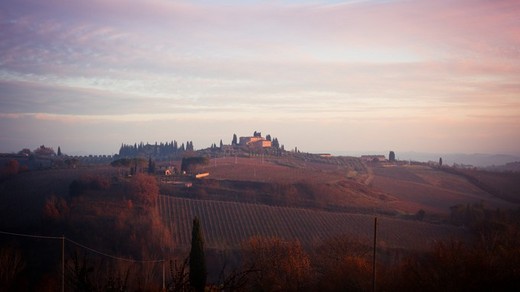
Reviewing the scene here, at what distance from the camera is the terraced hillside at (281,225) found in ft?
110

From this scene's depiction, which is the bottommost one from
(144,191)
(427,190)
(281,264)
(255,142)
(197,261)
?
(281,264)

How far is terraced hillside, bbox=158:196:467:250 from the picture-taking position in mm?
33656

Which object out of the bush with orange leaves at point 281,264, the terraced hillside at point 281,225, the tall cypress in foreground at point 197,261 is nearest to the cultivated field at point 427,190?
the terraced hillside at point 281,225

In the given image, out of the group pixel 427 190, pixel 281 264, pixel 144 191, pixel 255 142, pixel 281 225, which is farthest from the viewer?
pixel 255 142

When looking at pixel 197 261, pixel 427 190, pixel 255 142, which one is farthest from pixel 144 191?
pixel 255 142

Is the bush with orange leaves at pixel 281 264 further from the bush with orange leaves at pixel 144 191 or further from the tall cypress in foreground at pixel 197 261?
the bush with orange leaves at pixel 144 191

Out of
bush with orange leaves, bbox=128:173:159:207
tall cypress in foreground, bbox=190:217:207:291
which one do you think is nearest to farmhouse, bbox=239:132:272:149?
bush with orange leaves, bbox=128:173:159:207

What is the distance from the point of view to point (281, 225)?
37688mm

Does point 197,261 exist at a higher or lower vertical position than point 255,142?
lower

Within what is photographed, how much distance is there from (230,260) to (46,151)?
75966mm

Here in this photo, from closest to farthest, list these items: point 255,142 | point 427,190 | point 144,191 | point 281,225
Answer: point 281,225
point 144,191
point 427,190
point 255,142

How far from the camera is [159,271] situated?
27.4 meters

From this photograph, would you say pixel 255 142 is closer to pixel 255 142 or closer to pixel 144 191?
pixel 255 142

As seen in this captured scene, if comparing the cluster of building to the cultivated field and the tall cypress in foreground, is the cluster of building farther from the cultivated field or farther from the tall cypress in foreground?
the tall cypress in foreground
